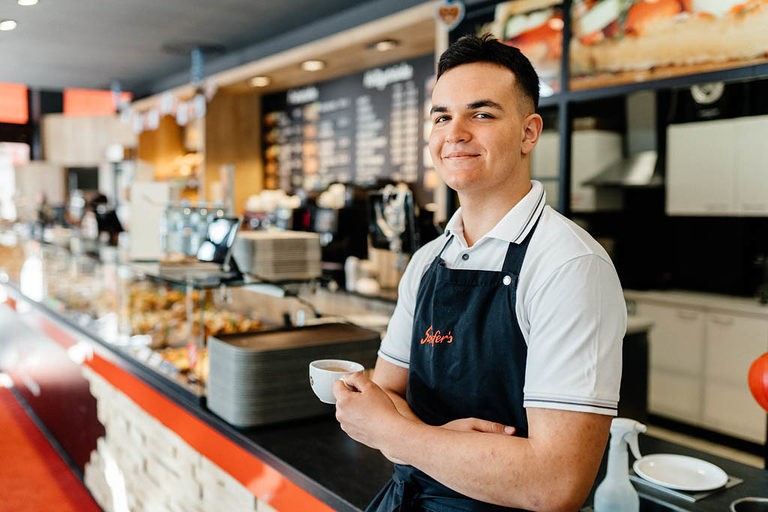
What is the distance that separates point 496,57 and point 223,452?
5.28 feet

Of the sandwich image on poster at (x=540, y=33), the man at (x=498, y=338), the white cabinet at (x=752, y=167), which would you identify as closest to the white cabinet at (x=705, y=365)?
the white cabinet at (x=752, y=167)

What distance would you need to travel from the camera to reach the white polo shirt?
37.7 inches

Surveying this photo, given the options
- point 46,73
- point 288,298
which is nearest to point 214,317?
point 288,298

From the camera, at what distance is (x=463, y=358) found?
1135mm

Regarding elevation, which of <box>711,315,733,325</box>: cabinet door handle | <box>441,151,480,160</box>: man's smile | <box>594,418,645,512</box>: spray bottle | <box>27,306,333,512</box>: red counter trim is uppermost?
<box>441,151,480,160</box>: man's smile

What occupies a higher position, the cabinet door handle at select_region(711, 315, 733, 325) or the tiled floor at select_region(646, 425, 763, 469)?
the cabinet door handle at select_region(711, 315, 733, 325)

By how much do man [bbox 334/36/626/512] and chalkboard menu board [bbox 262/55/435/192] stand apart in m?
3.80

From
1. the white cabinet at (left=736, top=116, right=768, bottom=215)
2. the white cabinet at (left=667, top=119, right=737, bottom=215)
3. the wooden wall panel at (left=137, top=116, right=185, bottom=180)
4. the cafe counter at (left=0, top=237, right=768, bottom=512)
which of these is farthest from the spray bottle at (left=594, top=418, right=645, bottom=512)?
the wooden wall panel at (left=137, top=116, right=185, bottom=180)

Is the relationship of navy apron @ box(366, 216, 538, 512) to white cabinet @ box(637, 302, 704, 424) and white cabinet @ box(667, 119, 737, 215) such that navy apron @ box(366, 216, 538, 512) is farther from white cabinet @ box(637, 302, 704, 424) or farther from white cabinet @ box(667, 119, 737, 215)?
white cabinet @ box(667, 119, 737, 215)

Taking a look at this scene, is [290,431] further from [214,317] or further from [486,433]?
[486,433]

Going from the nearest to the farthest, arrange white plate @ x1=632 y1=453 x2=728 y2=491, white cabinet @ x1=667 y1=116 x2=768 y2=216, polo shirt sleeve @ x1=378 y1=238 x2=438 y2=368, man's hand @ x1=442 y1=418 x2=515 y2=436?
man's hand @ x1=442 y1=418 x2=515 y2=436 < polo shirt sleeve @ x1=378 y1=238 x2=438 y2=368 < white plate @ x1=632 y1=453 x2=728 y2=491 < white cabinet @ x1=667 y1=116 x2=768 y2=216

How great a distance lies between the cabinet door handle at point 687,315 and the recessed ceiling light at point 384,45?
113 inches

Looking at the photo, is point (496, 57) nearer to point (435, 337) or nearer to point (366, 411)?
point (435, 337)

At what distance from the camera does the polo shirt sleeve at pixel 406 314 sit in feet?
4.49
